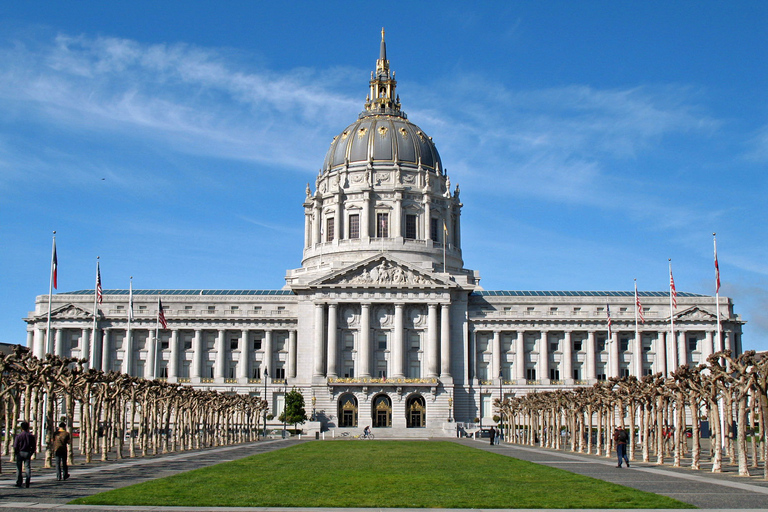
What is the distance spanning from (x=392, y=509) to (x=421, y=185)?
125401mm

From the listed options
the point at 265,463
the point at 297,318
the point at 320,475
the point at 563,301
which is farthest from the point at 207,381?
Answer: the point at 320,475

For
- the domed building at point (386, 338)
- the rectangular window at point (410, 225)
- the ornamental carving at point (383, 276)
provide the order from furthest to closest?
the rectangular window at point (410, 225) → the ornamental carving at point (383, 276) → the domed building at point (386, 338)

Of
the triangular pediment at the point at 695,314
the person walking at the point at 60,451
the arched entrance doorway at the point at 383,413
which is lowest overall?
the arched entrance doorway at the point at 383,413

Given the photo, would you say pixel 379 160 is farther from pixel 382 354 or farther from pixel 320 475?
pixel 320 475

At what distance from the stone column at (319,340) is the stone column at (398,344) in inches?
387

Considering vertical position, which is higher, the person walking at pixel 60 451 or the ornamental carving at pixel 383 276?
the ornamental carving at pixel 383 276

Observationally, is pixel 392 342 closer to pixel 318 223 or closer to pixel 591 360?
pixel 591 360

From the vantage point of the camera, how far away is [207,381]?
Result: 128 meters

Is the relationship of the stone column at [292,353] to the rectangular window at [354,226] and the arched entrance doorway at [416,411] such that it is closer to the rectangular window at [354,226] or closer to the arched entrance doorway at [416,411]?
the arched entrance doorway at [416,411]

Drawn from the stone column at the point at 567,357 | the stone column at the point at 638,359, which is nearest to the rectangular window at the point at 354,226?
the stone column at the point at 567,357

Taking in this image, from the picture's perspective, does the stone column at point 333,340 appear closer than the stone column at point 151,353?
Yes

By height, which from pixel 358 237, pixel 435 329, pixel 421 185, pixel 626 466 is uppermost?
pixel 421 185

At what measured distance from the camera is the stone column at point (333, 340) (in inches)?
4761

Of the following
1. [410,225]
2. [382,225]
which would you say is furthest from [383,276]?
[410,225]
